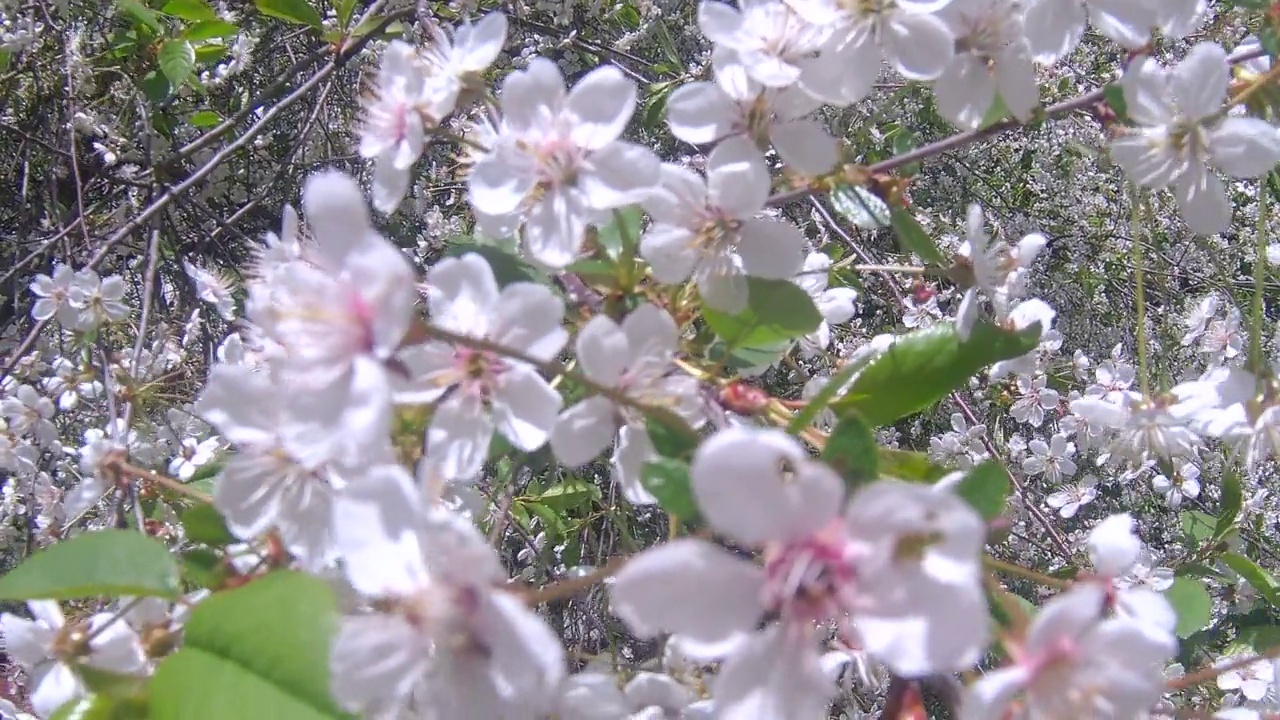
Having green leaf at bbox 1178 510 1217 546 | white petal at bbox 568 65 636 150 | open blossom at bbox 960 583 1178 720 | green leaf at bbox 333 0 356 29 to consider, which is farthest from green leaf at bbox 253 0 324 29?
green leaf at bbox 1178 510 1217 546

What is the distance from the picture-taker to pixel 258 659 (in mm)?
626

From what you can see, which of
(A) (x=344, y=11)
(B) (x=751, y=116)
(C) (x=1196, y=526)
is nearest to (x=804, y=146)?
(B) (x=751, y=116)

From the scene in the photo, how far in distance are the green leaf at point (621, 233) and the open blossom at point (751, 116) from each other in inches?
4.6

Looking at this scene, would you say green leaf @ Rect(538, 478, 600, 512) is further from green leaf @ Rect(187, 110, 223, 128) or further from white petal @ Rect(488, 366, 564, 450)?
green leaf @ Rect(187, 110, 223, 128)

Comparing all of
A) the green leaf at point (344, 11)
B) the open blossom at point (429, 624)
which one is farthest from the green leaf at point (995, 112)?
the green leaf at point (344, 11)

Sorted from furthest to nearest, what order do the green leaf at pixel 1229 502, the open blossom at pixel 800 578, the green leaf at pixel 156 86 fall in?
the green leaf at pixel 156 86 < the green leaf at pixel 1229 502 < the open blossom at pixel 800 578

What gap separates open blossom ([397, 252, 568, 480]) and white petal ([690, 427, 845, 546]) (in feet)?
0.78

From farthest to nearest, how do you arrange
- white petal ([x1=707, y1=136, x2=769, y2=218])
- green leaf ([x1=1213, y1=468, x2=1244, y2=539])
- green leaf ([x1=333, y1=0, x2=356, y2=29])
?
green leaf ([x1=333, y1=0, x2=356, y2=29]) < green leaf ([x1=1213, y1=468, x2=1244, y2=539]) < white petal ([x1=707, y1=136, x2=769, y2=218])

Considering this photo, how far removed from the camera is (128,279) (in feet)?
9.45

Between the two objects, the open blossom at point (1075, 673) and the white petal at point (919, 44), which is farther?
the white petal at point (919, 44)

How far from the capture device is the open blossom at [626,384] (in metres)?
0.80

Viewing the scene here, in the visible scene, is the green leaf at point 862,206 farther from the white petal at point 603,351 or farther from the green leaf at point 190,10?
the green leaf at point 190,10

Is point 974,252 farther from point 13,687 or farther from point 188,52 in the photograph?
point 13,687

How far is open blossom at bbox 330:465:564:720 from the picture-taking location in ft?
1.99
